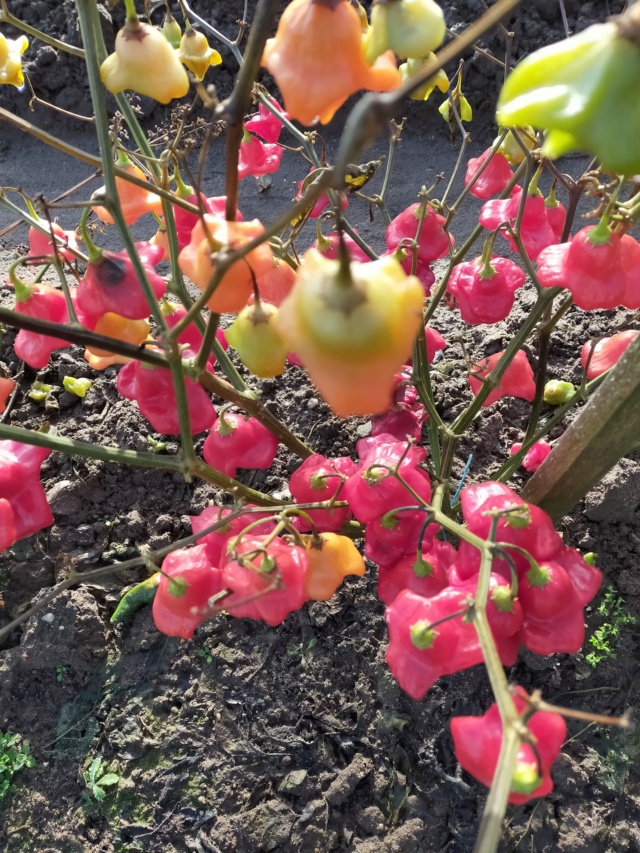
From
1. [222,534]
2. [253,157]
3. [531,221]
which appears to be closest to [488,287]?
[531,221]

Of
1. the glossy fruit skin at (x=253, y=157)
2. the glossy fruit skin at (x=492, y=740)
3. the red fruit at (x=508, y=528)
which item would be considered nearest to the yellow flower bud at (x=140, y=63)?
the glossy fruit skin at (x=253, y=157)

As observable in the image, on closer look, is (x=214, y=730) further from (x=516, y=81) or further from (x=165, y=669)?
(x=516, y=81)

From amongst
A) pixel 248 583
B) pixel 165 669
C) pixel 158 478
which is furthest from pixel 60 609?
pixel 248 583

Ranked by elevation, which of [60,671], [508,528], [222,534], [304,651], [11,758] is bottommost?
[11,758]

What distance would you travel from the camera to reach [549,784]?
65 centimetres

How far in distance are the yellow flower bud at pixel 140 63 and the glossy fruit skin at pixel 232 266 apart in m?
0.23

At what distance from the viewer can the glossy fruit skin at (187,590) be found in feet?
3.14

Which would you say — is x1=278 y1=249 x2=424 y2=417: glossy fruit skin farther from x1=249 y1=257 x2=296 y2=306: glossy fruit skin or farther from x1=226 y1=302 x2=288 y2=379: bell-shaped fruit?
x1=249 y1=257 x2=296 y2=306: glossy fruit skin

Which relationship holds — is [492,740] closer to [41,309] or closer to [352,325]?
[352,325]

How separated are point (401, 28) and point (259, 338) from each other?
1.17 feet

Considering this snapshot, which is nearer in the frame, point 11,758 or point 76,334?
point 76,334

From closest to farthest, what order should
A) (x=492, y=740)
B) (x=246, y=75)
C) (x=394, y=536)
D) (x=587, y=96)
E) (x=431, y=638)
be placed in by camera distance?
(x=587, y=96)
(x=246, y=75)
(x=492, y=740)
(x=431, y=638)
(x=394, y=536)

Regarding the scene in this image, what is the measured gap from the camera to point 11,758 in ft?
4.47

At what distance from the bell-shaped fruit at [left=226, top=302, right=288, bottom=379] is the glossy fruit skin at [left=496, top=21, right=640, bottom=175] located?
15.1 inches
